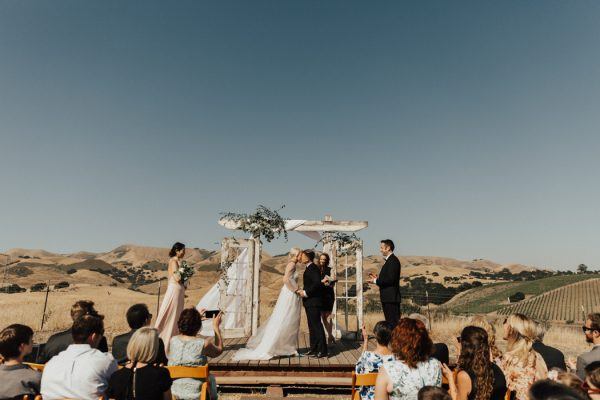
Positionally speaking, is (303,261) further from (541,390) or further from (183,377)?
(541,390)

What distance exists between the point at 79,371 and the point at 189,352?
99cm

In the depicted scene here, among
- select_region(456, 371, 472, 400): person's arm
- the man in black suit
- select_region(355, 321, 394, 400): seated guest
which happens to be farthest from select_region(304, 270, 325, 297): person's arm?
select_region(456, 371, 472, 400): person's arm

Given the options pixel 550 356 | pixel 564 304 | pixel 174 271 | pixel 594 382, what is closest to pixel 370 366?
pixel 594 382

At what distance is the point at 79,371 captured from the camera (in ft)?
9.76

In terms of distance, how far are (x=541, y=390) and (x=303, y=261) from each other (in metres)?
5.74

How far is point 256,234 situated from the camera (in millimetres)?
10234

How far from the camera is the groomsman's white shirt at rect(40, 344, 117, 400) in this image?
292cm

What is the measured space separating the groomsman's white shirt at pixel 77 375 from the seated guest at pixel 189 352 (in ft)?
2.21

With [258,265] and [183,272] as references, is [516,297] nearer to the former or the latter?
[258,265]

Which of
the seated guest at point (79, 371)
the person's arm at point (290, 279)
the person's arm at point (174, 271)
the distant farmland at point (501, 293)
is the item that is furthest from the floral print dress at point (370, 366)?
the distant farmland at point (501, 293)

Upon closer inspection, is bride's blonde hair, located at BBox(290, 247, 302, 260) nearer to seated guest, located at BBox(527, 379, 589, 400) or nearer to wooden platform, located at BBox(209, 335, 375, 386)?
wooden platform, located at BBox(209, 335, 375, 386)

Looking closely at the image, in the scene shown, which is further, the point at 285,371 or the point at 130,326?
the point at 285,371

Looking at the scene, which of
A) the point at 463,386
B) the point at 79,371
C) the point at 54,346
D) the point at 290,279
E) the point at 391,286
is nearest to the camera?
the point at 79,371

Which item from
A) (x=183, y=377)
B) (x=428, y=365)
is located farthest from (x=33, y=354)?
(x=428, y=365)
